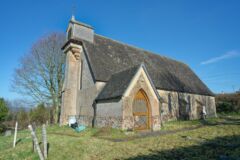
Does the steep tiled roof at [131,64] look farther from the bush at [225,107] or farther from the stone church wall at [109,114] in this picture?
the bush at [225,107]

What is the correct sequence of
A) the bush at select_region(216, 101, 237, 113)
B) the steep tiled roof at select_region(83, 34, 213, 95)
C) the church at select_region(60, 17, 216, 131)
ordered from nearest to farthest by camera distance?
the church at select_region(60, 17, 216, 131) < the steep tiled roof at select_region(83, 34, 213, 95) < the bush at select_region(216, 101, 237, 113)

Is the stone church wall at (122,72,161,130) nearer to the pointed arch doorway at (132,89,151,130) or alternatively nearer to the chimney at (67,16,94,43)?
the pointed arch doorway at (132,89,151,130)

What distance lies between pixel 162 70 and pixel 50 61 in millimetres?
15609

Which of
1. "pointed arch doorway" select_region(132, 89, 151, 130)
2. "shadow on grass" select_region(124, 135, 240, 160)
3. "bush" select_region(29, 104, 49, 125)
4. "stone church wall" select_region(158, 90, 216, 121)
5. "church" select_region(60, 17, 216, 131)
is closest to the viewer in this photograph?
"shadow on grass" select_region(124, 135, 240, 160)

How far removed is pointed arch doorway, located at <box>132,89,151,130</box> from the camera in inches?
562

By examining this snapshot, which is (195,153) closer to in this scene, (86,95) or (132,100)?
(132,100)

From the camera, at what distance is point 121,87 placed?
14.0 meters

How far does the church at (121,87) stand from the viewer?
1415cm

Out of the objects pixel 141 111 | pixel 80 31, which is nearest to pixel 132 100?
pixel 141 111

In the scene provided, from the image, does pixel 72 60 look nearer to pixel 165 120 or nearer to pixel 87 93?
pixel 87 93

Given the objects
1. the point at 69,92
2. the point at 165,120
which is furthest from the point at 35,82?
the point at 165,120

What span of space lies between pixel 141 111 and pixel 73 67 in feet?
33.5

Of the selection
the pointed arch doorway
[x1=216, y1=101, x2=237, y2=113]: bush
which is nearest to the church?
the pointed arch doorway

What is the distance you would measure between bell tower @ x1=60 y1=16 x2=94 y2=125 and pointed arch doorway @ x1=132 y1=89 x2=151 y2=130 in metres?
8.13
